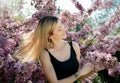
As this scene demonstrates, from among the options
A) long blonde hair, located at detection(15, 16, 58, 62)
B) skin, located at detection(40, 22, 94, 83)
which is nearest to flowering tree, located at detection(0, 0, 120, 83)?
skin, located at detection(40, 22, 94, 83)

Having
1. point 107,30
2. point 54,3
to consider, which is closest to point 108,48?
point 107,30

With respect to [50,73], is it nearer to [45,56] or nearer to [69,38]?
[45,56]

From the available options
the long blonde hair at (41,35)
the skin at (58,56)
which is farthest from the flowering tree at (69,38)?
the long blonde hair at (41,35)

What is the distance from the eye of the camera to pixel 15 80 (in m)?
Answer: 4.93

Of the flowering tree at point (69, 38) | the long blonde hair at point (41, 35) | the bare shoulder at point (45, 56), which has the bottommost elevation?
the flowering tree at point (69, 38)

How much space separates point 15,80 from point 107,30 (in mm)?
1988

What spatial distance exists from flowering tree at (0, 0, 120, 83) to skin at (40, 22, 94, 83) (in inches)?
5.7

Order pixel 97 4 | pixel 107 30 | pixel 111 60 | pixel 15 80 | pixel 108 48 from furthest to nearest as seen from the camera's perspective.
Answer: pixel 97 4, pixel 107 30, pixel 108 48, pixel 15 80, pixel 111 60

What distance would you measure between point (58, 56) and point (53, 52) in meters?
0.07

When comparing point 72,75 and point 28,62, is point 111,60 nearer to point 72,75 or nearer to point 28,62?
point 72,75

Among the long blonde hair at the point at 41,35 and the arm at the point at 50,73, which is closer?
the arm at the point at 50,73

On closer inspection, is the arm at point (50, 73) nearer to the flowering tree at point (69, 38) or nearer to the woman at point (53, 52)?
the woman at point (53, 52)

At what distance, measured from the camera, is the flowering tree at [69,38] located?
4.50 meters

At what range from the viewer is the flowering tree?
450 centimetres
